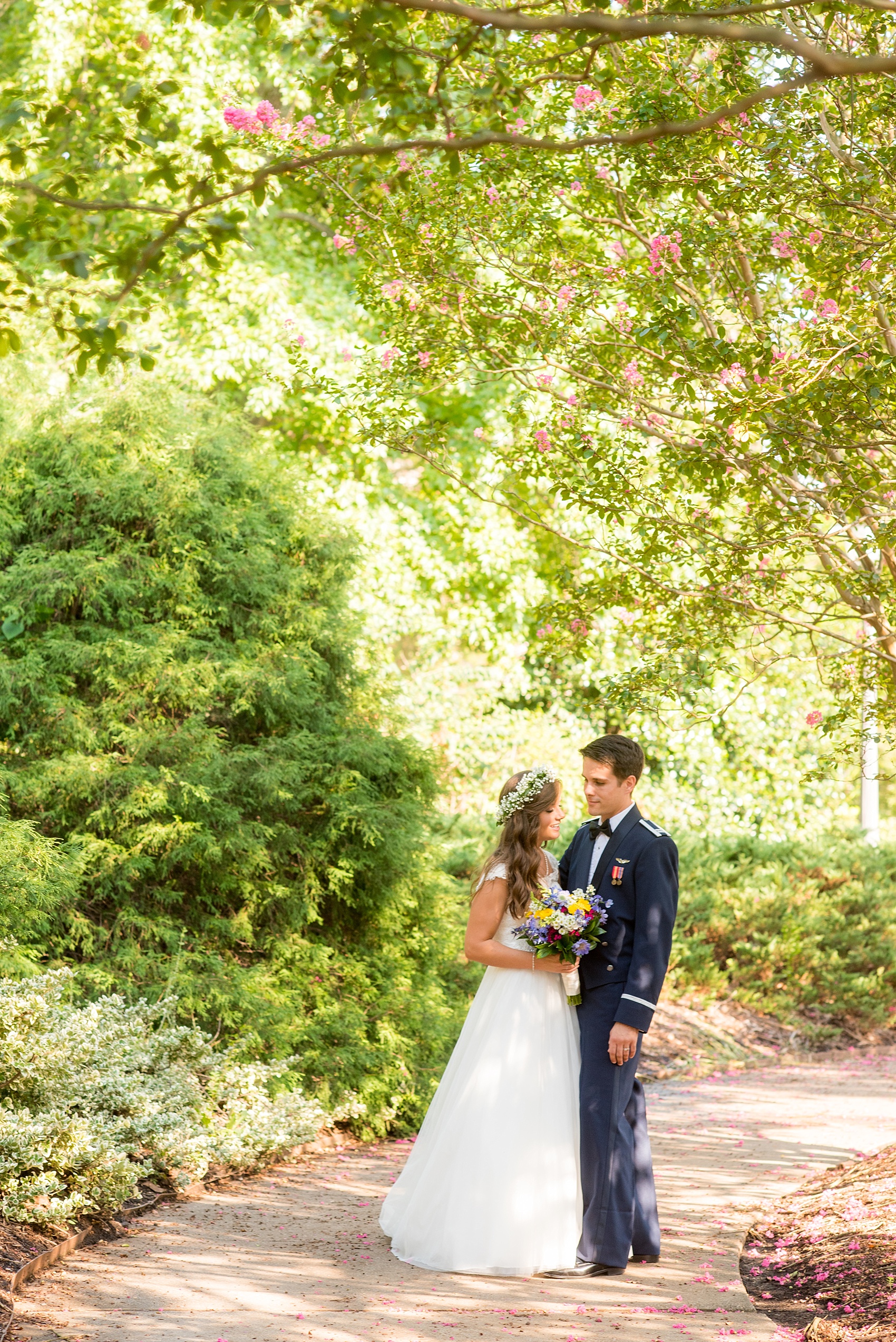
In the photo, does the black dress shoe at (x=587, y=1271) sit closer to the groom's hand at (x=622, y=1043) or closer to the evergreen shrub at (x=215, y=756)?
the groom's hand at (x=622, y=1043)

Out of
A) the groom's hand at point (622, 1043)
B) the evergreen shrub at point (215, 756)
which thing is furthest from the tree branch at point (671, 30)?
the evergreen shrub at point (215, 756)

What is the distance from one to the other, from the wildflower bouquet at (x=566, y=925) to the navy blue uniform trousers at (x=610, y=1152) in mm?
264

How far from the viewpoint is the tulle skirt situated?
16.3 ft

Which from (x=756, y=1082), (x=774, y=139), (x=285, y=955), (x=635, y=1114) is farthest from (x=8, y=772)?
(x=756, y=1082)

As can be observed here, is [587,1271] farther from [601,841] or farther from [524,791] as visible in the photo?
[524,791]

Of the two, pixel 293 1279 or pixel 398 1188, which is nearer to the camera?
pixel 293 1279

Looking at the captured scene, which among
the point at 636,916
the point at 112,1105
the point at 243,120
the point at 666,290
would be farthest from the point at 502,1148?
the point at 243,120

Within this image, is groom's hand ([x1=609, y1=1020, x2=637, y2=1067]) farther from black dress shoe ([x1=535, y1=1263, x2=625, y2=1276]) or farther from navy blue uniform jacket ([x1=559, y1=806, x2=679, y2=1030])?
black dress shoe ([x1=535, y1=1263, x2=625, y2=1276])

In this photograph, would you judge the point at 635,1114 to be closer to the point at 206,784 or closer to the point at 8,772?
the point at 206,784

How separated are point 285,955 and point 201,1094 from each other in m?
1.31

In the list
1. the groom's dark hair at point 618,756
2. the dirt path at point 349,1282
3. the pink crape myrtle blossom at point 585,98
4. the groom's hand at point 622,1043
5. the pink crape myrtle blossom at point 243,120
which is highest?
the pink crape myrtle blossom at point 243,120

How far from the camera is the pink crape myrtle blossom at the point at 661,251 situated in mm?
6191

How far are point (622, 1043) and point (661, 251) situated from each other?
3701 mm

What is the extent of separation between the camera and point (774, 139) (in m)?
5.58
